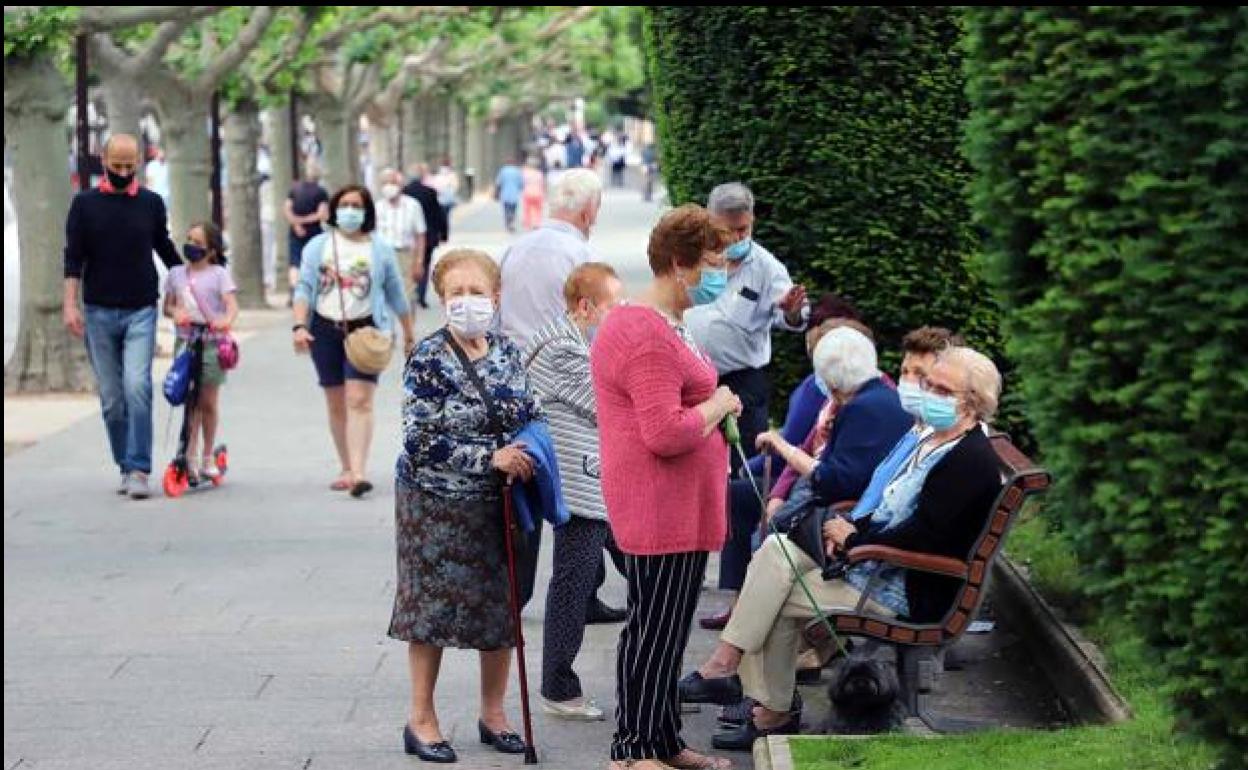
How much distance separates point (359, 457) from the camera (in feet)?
44.5

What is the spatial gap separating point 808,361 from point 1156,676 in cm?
727

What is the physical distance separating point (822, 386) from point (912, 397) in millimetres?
1210

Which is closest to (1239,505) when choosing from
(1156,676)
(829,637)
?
(1156,676)

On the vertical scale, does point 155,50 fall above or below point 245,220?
above

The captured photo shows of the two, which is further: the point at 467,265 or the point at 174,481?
the point at 174,481

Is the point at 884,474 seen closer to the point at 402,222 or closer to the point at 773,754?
the point at 773,754

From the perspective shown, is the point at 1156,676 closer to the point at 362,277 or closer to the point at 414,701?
the point at 414,701

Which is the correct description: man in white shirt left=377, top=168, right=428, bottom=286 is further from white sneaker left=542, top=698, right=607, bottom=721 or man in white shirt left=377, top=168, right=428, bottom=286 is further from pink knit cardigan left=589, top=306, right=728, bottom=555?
pink knit cardigan left=589, top=306, right=728, bottom=555

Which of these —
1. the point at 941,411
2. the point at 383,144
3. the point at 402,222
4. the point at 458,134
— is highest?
the point at 941,411

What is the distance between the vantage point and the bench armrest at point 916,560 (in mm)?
7402

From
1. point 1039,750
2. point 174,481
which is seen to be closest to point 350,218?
point 174,481

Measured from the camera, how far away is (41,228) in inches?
747

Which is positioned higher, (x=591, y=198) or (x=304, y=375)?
(x=591, y=198)

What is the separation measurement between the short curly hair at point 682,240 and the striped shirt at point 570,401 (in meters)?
1.14
